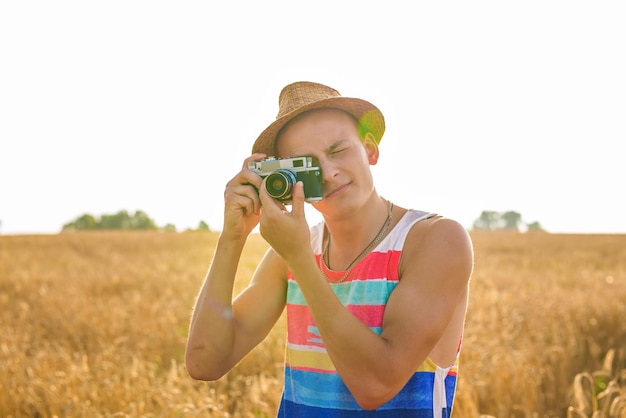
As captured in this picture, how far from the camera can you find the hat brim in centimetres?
206

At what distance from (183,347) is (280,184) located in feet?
13.2

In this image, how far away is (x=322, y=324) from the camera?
170cm

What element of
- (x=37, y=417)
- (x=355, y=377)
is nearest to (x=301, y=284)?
(x=355, y=377)

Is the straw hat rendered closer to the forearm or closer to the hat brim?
the hat brim

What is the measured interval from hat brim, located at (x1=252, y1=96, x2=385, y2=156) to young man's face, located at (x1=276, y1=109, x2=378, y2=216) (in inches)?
1.6

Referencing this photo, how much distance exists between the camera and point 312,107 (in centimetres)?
208

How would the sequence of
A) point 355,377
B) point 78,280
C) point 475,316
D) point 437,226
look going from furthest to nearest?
point 78,280 < point 475,316 < point 437,226 < point 355,377

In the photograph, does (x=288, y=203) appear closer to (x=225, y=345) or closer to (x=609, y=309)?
(x=225, y=345)

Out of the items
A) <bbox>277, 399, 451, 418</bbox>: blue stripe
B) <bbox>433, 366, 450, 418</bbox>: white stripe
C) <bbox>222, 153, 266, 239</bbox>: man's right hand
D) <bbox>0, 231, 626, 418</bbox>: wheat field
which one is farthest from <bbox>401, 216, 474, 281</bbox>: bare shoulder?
<bbox>0, 231, 626, 418</bbox>: wheat field

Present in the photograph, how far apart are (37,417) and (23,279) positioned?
7.38m

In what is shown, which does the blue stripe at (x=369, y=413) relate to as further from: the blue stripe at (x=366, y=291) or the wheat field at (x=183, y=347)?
the wheat field at (x=183, y=347)

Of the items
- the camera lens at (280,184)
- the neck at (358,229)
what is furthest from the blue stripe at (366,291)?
the camera lens at (280,184)

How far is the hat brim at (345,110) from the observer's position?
206 cm

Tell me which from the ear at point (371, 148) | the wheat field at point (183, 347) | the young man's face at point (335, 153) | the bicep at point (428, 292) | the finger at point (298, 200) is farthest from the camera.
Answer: the wheat field at point (183, 347)
